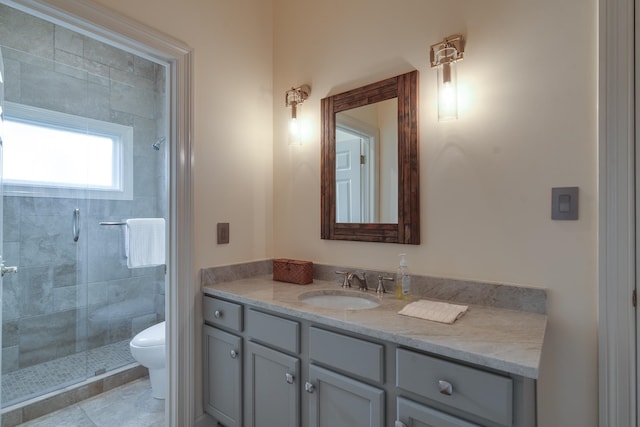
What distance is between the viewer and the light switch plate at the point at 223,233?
1.80 m

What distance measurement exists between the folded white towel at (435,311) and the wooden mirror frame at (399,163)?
322 mm

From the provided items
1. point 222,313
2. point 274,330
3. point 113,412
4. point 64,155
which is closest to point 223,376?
point 222,313

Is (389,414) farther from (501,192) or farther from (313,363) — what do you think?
(501,192)

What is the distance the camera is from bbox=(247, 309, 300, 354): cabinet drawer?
129cm

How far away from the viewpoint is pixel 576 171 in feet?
3.70

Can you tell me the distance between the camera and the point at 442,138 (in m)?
1.42

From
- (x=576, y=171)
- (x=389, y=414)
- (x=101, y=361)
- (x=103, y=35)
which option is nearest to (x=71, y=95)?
(x=103, y=35)

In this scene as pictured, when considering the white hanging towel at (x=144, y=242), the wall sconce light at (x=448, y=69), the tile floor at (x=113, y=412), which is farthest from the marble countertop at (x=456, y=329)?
the white hanging towel at (x=144, y=242)

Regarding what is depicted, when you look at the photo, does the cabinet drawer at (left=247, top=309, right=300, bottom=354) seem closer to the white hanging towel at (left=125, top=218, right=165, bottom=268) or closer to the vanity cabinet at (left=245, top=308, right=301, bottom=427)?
the vanity cabinet at (left=245, top=308, right=301, bottom=427)

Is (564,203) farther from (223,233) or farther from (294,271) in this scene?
(223,233)

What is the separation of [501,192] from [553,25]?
2.12 ft

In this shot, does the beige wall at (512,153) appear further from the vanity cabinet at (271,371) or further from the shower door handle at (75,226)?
the shower door handle at (75,226)
